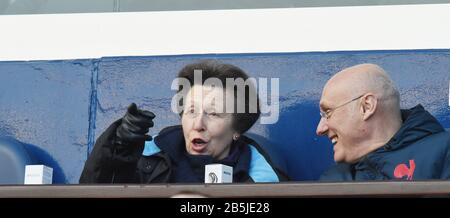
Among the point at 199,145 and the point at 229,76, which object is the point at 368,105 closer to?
the point at 229,76

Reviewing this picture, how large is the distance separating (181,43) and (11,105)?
76cm

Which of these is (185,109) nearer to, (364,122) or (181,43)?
(181,43)

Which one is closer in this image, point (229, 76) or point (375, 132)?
point (375, 132)

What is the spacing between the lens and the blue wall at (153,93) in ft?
12.3

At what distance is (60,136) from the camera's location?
3924 millimetres

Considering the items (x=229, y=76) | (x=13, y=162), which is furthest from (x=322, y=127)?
(x=13, y=162)

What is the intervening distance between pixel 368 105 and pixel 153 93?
874mm

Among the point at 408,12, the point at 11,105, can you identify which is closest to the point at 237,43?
the point at 408,12

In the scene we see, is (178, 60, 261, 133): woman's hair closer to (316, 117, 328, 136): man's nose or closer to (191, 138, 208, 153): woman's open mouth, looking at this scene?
(191, 138, 208, 153): woman's open mouth

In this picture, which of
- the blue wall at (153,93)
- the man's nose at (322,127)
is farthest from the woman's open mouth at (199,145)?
the man's nose at (322,127)

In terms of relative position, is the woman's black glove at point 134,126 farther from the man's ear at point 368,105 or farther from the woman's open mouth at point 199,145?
the man's ear at point 368,105

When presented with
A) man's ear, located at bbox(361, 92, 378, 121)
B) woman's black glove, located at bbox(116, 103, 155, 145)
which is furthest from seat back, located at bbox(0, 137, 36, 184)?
man's ear, located at bbox(361, 92, 378, 121)

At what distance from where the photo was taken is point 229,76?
3.85m
